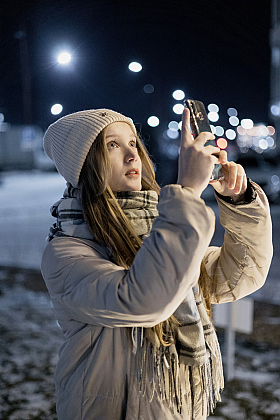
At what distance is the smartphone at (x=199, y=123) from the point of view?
39.4 inches

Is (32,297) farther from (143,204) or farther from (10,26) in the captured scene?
(143,204)

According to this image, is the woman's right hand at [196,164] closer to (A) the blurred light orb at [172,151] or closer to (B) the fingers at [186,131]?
(B) the fingers at [186,131]

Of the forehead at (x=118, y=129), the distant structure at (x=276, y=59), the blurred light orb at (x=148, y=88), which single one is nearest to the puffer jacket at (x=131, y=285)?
the forehead at (x=118, y=129)

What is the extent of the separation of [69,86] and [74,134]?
3069 millimetres

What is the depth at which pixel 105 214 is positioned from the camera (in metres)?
1.13

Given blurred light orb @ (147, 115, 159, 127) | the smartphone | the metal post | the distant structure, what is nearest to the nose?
the smartphone

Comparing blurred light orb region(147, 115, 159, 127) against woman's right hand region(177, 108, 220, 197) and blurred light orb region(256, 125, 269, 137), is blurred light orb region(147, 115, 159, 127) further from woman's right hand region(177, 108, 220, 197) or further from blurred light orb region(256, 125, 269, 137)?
blurred light orb region(256, 125, 269, 137)

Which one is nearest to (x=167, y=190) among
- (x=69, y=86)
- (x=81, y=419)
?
(x=81, y=419)

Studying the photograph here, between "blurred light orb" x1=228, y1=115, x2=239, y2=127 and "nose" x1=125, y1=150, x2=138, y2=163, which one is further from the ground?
"blurred light orb" x1=228, y1=115, x2=239, y2=127

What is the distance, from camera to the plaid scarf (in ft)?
3.44

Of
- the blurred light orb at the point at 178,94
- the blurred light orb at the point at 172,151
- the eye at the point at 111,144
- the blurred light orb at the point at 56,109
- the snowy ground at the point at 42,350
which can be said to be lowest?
the snowy ground at the point at 42,350

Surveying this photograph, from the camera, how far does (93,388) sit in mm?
1049

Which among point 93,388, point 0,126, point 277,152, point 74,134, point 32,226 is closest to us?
point 93,388

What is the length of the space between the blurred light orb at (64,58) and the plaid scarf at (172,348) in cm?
319
